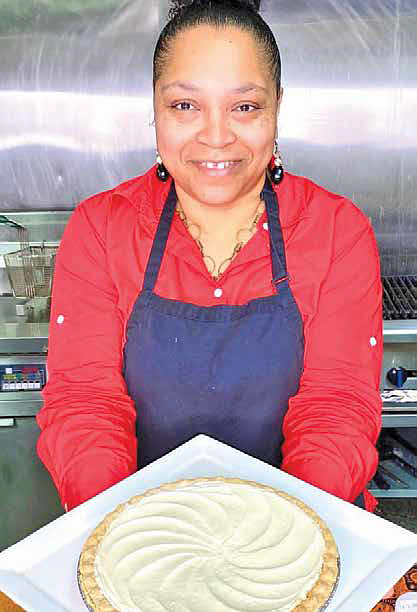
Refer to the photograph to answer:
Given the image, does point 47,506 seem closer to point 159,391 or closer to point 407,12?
point 159,391

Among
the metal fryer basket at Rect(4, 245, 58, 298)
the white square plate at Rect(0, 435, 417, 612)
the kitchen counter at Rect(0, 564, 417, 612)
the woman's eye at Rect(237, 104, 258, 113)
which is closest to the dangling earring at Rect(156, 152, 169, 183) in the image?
the woman's eye at Rect(237, 104, 258, 113)

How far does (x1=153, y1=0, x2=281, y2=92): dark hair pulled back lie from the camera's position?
1.37 metres

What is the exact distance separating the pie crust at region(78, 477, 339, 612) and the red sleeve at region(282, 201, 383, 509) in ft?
0.84

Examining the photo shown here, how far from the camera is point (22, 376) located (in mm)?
2691

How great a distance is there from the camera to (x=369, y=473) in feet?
4.50

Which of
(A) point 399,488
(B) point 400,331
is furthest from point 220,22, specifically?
(A) point 399,488

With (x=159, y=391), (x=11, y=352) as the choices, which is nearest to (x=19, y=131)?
(x=11, y=352)

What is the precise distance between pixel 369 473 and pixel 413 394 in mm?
1431

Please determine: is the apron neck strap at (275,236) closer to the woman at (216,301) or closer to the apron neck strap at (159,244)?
the woman at (216,301)

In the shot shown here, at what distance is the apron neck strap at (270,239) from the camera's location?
159 centimetres

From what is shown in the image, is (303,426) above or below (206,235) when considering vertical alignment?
below

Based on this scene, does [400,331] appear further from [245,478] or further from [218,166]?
[245,478]

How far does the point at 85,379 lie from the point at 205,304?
33cm

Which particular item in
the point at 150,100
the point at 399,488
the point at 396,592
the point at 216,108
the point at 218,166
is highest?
the point at 150,100
